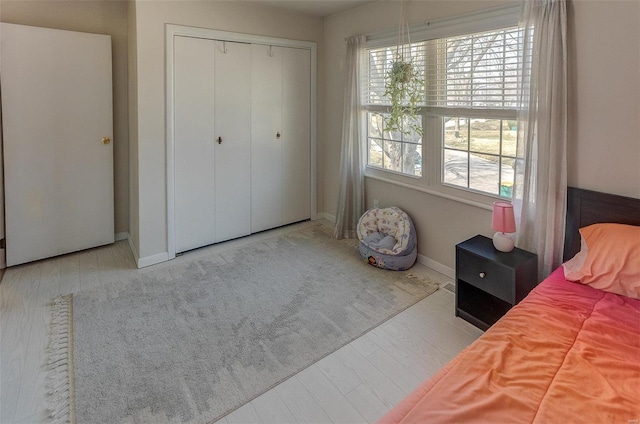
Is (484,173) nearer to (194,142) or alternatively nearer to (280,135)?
(280,135)

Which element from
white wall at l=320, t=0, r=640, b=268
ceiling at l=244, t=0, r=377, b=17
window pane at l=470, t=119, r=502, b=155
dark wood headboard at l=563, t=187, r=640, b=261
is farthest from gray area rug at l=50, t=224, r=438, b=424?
ceiling at l=244, t=0, r=377, b=17

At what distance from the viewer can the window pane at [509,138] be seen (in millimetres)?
2561

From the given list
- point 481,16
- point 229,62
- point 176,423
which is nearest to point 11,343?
point 176,423

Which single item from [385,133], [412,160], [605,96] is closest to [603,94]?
[605,96]

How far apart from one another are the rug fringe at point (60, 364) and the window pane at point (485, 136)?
3019 millimetres

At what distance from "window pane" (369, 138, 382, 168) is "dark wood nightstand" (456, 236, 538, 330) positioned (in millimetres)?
1481

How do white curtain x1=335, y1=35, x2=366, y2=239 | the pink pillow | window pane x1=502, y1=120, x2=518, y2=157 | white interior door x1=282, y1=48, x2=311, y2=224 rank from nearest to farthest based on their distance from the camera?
the pink pillow < window pane x1=502, y1=120, x2=518, y2=157 < white curtain x1=335, y1=35, x2=366, y2=239 < white interior door x1=282, y1=48, x2=311, y2=224

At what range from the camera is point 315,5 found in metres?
3.69

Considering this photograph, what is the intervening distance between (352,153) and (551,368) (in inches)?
115

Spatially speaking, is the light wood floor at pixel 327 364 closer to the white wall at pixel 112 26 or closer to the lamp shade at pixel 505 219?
the lamp shade at pixel 505 219

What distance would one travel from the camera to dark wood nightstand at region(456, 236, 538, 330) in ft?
7.11

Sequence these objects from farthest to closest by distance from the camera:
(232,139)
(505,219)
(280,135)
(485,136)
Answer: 1. (280,135)
2. (232,139)
3. (485,136)
4. (505,219)

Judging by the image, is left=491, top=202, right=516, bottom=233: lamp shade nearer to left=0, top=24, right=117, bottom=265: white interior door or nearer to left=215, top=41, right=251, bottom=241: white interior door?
left=215, top=41, right=251, bottom=241: white interior door

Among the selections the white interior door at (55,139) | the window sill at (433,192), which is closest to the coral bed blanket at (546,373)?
the window sill at (433,192)
